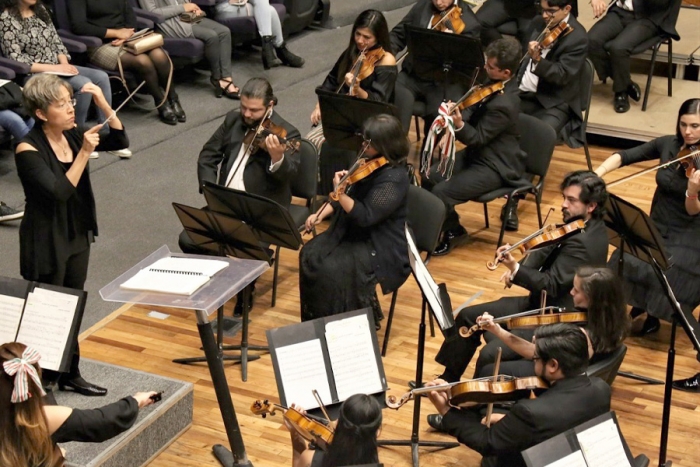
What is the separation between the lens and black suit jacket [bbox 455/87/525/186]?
5.89 metres

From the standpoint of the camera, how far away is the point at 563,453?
3268 mm

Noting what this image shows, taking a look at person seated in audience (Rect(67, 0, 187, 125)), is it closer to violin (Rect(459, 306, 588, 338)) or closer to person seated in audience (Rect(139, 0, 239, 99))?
person seated in audience (Rect(139, 0, 239, 99))

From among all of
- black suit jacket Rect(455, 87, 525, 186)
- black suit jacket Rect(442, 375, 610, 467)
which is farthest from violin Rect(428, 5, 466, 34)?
black suit jacket Rect(442, 375, 610, 467)

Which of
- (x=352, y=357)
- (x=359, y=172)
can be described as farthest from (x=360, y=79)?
(x=352, y=357)

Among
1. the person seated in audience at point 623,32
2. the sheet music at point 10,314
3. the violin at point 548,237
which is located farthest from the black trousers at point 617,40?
the sheet music at point 10,314

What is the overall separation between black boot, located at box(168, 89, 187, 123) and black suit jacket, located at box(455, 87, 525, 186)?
2.42m

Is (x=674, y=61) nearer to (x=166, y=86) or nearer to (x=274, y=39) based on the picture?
(x=274, y=39)

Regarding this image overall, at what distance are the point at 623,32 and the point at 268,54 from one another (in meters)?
2.80

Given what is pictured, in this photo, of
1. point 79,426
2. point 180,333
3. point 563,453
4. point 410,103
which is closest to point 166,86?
point 410,103

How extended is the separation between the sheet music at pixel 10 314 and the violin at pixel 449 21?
3.85 m

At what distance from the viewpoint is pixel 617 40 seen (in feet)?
24.7

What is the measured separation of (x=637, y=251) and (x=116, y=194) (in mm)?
3390

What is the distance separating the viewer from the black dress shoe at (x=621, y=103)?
7.70 m

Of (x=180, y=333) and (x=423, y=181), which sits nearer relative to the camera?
(x=180, y=333)
